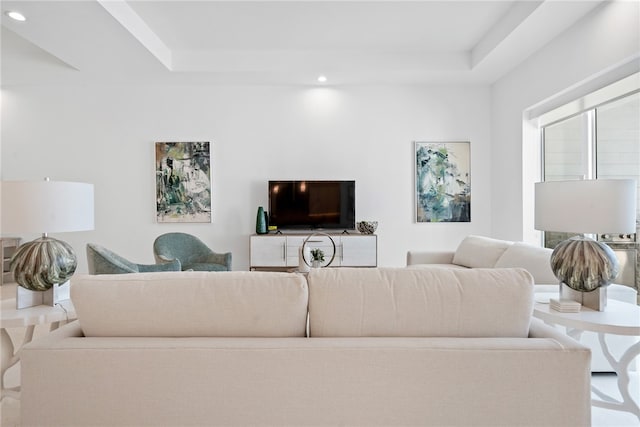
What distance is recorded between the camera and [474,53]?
457 cm

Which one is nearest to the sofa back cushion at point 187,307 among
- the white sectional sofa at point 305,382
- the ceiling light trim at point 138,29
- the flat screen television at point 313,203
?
the white sectional sofa at point 305,382

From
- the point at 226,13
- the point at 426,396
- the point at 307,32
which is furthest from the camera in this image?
the point at 307,32

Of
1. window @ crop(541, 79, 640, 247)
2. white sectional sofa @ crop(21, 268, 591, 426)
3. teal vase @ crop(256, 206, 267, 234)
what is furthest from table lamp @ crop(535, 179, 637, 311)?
teal vase @ crop(256, 206, 267, 234)

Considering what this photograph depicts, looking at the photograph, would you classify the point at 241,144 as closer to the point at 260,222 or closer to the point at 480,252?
the point at 260,222

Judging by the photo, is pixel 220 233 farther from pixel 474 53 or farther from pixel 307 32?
pixel 474 53

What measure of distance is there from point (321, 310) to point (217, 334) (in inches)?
14.3

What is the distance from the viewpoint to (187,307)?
4.34 ft

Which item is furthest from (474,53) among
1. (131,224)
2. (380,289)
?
(131,224)

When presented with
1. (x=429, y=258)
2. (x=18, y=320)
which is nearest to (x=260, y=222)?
(x=429, y=258)

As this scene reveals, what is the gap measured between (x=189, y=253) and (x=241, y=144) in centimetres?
172

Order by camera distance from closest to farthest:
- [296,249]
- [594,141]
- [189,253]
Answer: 1. [594,141]
2. [189,253]
3. [296,249]

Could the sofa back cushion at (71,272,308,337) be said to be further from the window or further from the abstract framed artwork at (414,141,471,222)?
the abstract framed artwork at (414,141,471,222)

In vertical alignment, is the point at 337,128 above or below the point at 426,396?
above

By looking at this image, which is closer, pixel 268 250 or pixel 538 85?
pixel 538 85
